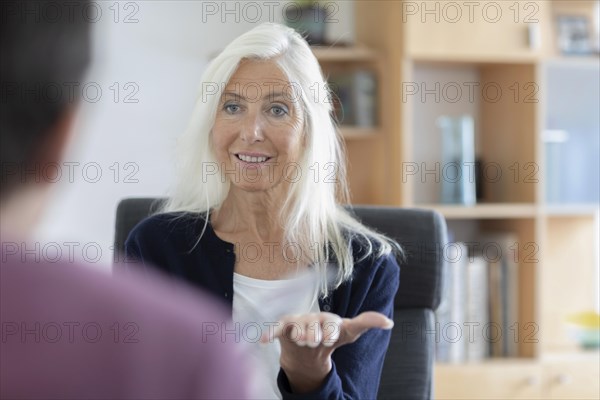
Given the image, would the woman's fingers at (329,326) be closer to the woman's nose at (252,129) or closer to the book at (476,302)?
the woman's nose at (252,129)

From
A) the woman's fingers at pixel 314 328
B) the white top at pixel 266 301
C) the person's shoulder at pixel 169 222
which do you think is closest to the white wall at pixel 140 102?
the person's shoulder at pixel 169 222

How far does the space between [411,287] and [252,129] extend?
399mm

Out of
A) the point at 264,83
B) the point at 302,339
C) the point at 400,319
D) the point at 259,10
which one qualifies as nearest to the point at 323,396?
the point at 302,339

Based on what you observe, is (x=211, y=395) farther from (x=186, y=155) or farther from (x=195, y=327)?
(x=186, y=155)

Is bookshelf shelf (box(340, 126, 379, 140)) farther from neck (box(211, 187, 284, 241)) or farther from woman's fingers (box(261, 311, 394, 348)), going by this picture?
woman's fingers (box(261, 311, 394, 348))

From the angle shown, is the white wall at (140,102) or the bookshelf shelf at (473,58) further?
the white wall at (140,102)

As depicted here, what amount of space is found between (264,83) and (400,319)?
1.58ft

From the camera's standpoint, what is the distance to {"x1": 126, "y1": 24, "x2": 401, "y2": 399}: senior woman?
155 centimetres

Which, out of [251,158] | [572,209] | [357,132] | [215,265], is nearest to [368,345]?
[215,265]

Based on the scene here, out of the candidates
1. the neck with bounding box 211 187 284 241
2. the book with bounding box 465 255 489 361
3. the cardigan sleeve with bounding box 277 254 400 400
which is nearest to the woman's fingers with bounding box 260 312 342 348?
the cardigan sleeve with bounding box 277 254 400 400

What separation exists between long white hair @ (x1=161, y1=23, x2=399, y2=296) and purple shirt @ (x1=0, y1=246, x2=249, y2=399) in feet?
3.50

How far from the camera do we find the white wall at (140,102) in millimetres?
2689

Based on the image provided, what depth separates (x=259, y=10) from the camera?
9.27ft

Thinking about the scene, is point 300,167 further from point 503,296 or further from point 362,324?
point 503,296
